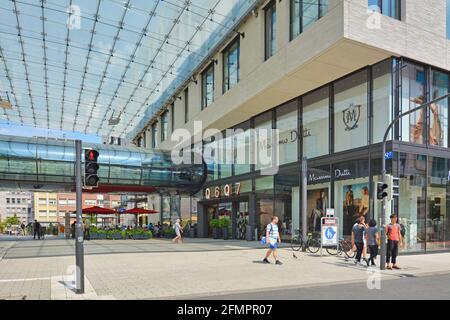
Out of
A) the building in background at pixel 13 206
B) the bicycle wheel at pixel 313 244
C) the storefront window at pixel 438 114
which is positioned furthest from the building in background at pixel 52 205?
the storefront window at pixel 438 114

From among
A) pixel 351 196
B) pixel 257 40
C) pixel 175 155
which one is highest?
pixel 257 40

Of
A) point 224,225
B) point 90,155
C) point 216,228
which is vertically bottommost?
point 216,228

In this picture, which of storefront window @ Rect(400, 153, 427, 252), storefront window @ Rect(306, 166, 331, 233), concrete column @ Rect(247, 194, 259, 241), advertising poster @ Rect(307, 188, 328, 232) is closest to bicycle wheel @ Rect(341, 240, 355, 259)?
storefront window @ Rect(400, 153, 427, 252)

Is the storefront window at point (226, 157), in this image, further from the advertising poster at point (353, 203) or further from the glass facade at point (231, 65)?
the advertising poster at point (353, 203)

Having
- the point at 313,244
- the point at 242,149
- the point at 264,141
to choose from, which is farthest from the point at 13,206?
the point at 313,244

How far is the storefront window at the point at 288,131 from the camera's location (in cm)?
2684

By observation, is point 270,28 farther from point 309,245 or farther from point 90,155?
point 90,155

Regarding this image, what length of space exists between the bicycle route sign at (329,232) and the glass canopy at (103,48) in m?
14.4

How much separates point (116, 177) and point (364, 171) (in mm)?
19858

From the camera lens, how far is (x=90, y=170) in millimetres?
10352

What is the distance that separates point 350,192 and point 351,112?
4.07m

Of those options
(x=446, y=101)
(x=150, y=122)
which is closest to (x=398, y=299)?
(x=446, y=101)

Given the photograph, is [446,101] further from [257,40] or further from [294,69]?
[257,40]

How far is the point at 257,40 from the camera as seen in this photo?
27188 mm
